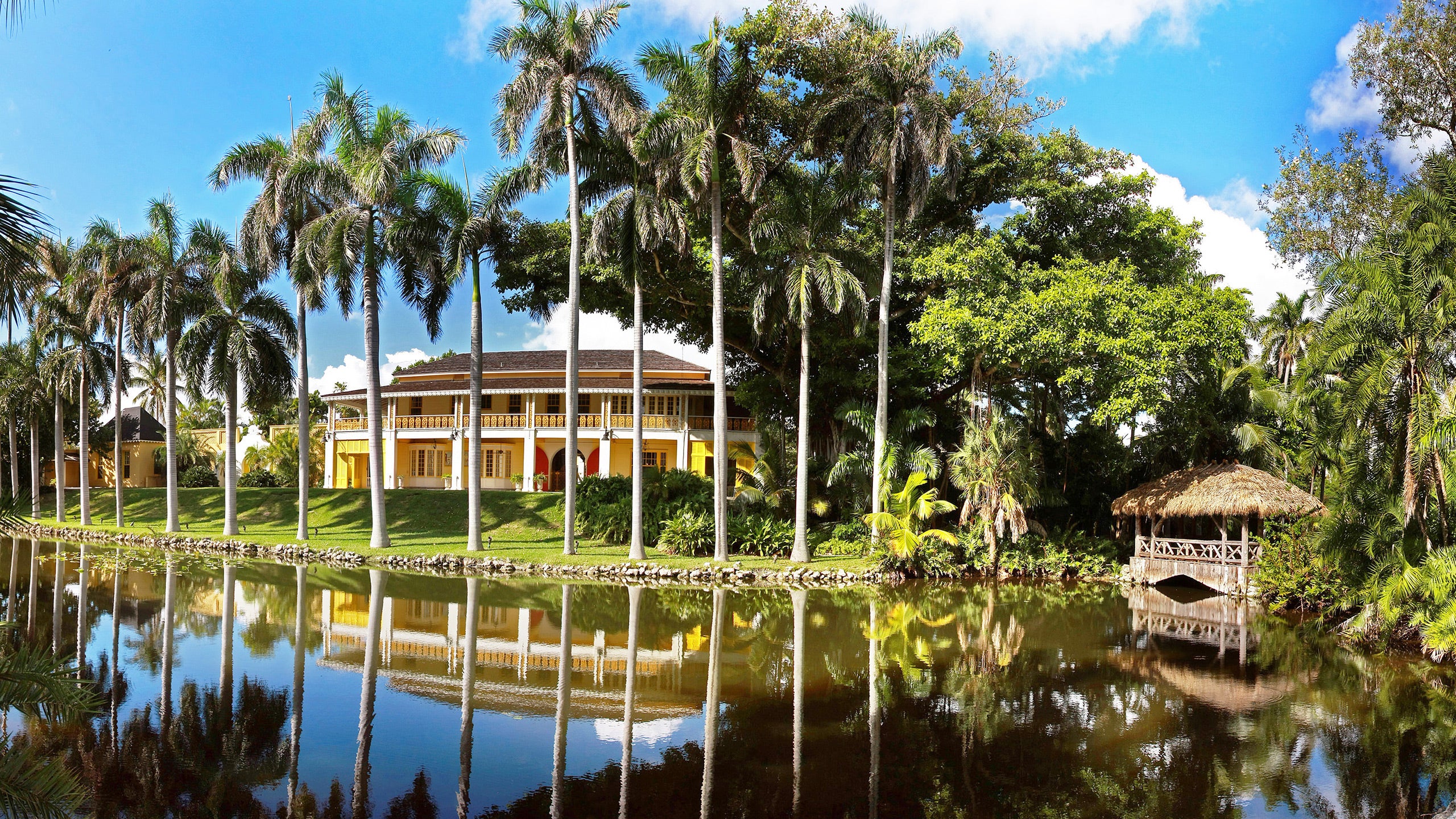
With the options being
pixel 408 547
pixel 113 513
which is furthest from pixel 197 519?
pixel 408 547

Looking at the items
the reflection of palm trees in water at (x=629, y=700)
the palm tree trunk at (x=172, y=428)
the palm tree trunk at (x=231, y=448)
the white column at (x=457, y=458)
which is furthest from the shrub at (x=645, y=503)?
the palm tree trunk at (x=172, y=428)

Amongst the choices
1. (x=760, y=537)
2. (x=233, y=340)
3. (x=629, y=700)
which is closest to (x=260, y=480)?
(x=233, y=340)

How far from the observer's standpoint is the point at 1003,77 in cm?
2897

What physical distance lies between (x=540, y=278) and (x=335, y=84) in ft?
26.9

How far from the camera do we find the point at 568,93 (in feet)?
75.7

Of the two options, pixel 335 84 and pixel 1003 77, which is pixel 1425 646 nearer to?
pixel 1003 77

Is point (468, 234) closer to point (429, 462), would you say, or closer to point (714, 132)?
point (714, 132)

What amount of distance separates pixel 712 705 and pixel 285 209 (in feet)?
76.5

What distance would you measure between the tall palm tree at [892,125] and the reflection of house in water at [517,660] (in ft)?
35.8

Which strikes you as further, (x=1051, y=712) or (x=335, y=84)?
(x=335, y=84)

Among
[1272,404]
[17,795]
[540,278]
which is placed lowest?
[17,795]

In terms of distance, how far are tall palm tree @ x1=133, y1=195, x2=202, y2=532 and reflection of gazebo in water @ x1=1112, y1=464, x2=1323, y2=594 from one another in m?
29.9

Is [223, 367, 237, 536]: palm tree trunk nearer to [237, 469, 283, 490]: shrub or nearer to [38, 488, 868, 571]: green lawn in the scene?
[38, 488, 868, 571]: green lawn

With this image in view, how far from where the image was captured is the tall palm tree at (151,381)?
34.2m
